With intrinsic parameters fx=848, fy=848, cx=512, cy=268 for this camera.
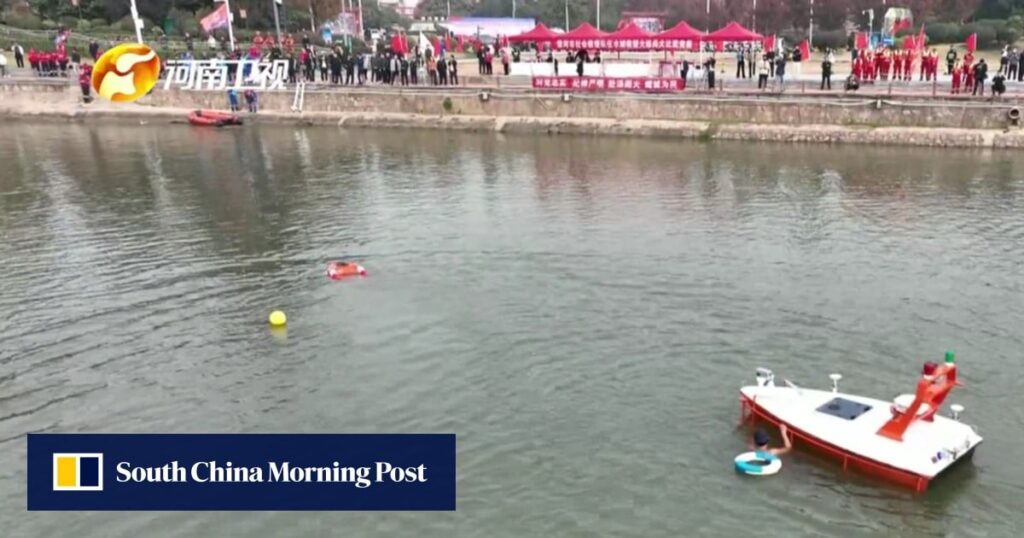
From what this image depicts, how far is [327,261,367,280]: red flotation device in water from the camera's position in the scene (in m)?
26.0

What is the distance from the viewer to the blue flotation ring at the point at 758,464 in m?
15.8

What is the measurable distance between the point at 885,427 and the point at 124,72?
25.8 m

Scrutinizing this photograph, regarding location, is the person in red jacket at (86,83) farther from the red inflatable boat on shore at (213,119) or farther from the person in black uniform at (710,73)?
the person in black uniform at (710,73)

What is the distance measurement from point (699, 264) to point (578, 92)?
28.5m

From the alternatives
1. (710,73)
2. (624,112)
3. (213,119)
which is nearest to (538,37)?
(624,112)

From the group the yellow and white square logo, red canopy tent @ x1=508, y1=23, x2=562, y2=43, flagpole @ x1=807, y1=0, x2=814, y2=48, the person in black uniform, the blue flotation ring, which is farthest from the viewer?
flagpole @ x1=807, y1=0, x2=814, y2=48

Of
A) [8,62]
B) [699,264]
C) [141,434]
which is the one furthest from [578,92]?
[8,62]

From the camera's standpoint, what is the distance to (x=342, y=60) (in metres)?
61.2

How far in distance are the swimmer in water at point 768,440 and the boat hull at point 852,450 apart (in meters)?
0.12

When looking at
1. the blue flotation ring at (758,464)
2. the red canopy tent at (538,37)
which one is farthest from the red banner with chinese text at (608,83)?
the blue flotation ring at (758,464)

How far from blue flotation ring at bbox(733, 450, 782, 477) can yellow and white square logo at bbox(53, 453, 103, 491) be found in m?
11.8

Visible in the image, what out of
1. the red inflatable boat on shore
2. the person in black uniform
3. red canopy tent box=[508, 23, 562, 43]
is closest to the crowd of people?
the person in black uniform

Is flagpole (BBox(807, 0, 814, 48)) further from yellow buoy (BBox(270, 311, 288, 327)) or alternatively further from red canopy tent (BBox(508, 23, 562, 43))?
yellow buoy (BBox(270, 311, 288, 327))

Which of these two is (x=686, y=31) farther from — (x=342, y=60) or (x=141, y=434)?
(x=141, y=434)
